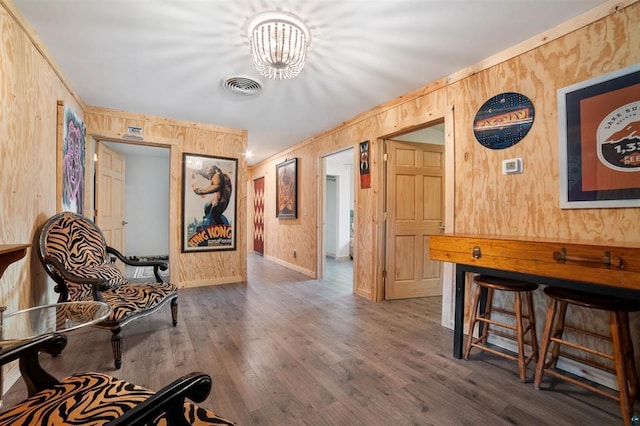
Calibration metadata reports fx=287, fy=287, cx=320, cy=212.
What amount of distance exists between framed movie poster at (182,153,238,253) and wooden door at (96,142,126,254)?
1.05 m

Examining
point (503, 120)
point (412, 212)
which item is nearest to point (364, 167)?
point (412, 212)

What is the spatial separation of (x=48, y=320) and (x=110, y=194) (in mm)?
3563

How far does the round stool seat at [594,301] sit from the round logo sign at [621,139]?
0.78m

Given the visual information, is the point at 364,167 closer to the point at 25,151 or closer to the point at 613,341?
the point at 613,341

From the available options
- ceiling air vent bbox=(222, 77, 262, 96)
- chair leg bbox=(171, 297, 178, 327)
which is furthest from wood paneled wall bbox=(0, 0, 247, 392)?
ceiling air vent bbox=(222, 77, 262, 96)

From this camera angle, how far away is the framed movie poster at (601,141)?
1.70 meters

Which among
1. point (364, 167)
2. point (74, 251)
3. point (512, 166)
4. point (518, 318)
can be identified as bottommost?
point (518, 318)

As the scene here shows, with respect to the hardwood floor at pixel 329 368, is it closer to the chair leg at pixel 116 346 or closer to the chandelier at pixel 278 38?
the chair leg at pixel 116 346

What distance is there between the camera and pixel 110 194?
4.40 metres

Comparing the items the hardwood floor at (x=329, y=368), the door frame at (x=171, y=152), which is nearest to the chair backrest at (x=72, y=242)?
the hardwood floor at (x=329, y=368)

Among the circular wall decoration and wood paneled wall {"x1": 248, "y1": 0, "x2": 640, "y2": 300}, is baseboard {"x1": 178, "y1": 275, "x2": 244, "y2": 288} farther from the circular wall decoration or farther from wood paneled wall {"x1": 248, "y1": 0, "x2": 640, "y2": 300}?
A: the circular wall decoration

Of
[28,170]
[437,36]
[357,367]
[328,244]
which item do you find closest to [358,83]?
[437,36]

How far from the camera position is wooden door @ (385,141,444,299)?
3.58 m

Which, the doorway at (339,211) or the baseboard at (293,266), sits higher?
the doorway at (339,211)
